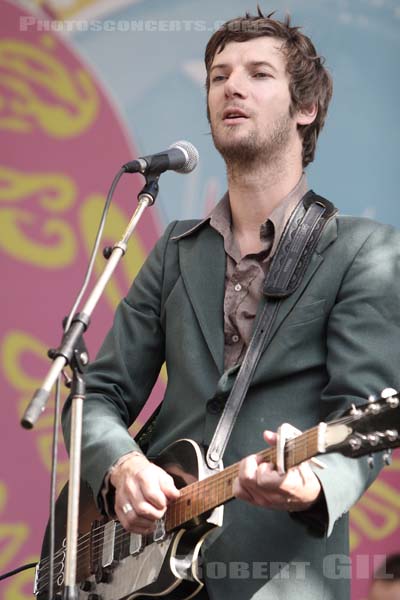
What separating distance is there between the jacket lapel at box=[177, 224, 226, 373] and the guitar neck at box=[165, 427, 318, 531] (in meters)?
0.37

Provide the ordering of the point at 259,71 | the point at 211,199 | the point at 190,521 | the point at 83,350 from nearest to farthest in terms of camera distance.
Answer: the point at 83,350, the point at 190,521, the point at 259,71, the point at 211,199

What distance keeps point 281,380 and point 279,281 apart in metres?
0.27

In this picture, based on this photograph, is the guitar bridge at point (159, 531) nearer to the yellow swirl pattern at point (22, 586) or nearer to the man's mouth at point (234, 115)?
the man's mouth at point (234, 115)

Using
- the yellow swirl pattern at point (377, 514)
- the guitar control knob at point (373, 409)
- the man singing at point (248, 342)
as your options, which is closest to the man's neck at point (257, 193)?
the man singing at point (248, 342)

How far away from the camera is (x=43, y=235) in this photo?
4.80 metres

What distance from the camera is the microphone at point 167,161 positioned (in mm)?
3000

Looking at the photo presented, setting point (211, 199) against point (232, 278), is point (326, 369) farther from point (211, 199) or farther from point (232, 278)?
point (211, 199)

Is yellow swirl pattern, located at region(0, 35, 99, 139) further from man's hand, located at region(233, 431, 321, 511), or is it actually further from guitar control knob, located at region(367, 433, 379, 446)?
guitar control knob, located at region(367, 433, 379, 446)

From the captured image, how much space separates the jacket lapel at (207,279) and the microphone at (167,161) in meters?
0.32

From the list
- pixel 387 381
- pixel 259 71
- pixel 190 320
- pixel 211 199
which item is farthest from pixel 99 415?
pixel 211 199

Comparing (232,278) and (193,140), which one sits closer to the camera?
(232,278)

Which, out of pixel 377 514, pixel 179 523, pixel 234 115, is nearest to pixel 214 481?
pixel 179 523

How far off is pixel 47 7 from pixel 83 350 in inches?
105

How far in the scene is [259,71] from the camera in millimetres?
3475
